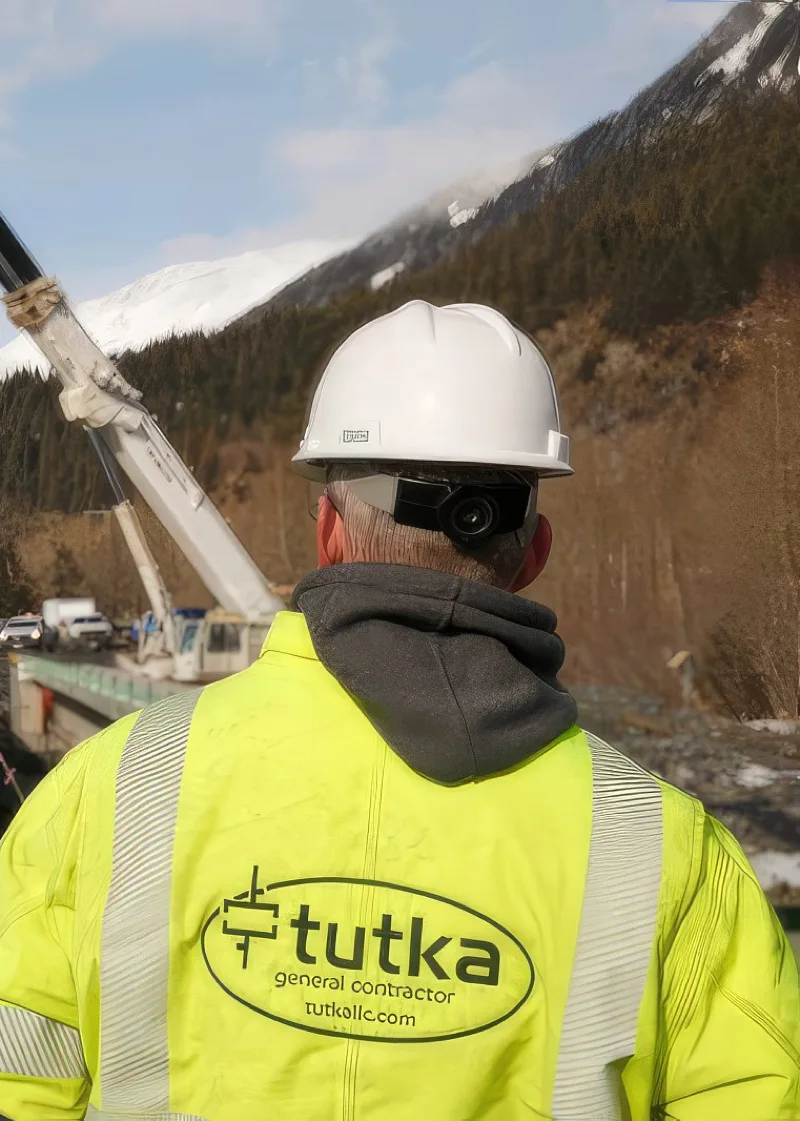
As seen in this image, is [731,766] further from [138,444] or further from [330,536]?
[330,536]

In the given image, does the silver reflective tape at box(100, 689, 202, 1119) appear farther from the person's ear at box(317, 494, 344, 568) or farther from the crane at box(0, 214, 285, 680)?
the crane at box(0, 214, 285, 680)

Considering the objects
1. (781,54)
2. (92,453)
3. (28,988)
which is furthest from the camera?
(92,453)

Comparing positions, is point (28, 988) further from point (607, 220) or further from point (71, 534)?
point (607, 220)

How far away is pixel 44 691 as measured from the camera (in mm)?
3523

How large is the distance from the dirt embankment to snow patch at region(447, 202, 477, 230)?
19.5 inches

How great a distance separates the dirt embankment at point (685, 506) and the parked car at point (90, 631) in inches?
63.1

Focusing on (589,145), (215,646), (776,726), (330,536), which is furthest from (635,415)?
(330,536)

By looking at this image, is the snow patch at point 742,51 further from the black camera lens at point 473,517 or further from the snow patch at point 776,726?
the black camera lens at point 473,517

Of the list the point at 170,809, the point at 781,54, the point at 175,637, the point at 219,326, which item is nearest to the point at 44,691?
the point at 175,637

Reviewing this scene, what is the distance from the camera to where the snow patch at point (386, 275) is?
337cm

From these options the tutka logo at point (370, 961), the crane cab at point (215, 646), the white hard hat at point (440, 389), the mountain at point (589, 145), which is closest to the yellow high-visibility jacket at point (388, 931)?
the tutka logo at point (370, 961)

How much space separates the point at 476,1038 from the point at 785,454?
2.78m

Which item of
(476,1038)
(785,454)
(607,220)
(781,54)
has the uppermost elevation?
(781,54)

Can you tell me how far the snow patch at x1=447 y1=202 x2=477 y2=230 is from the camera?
330cm
